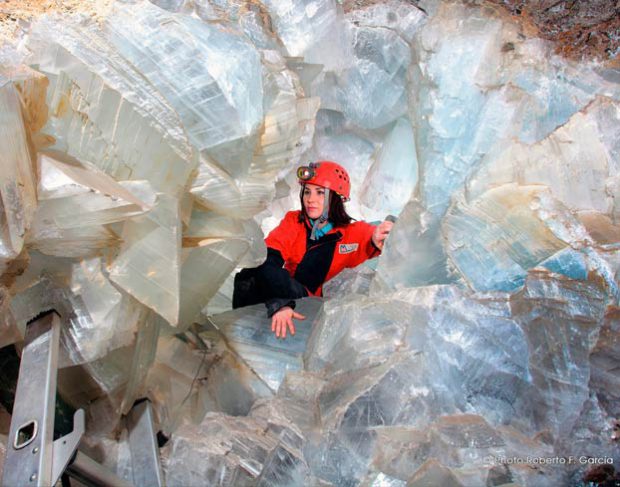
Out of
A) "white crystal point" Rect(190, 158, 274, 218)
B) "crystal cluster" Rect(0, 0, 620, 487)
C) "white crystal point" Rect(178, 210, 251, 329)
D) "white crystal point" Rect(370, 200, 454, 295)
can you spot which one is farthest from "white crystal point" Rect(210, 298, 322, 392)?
"white crystal point" Rect(190, 158, 274, 218)

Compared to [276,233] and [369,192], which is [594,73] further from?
[276,233]

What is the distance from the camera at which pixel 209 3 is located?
292 cm

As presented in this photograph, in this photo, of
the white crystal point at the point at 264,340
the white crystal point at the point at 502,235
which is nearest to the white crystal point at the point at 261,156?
the white crystal point at the point at 264,340

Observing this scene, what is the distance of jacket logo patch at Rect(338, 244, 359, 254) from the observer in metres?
3.33

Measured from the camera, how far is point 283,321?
277 cm

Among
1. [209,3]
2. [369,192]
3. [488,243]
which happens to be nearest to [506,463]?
[488,243]

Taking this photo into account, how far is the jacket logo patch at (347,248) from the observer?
333 centimetres

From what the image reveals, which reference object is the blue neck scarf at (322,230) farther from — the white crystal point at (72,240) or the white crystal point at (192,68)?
→ the white crystal point at (72,240)

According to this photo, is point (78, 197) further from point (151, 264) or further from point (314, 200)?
point (314, 200)

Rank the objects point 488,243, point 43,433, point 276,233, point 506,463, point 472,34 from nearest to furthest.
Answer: point 43,433, point 506,463, point 488,243, point 472,34, point 276,233

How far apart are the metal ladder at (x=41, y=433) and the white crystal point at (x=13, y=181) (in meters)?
0.25

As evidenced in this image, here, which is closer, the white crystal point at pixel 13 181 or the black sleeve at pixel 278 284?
the white crystal point at pixel 13 181

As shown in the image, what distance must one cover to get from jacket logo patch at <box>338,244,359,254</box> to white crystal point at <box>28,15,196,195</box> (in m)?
1.23

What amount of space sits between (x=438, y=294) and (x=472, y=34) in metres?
1.25
